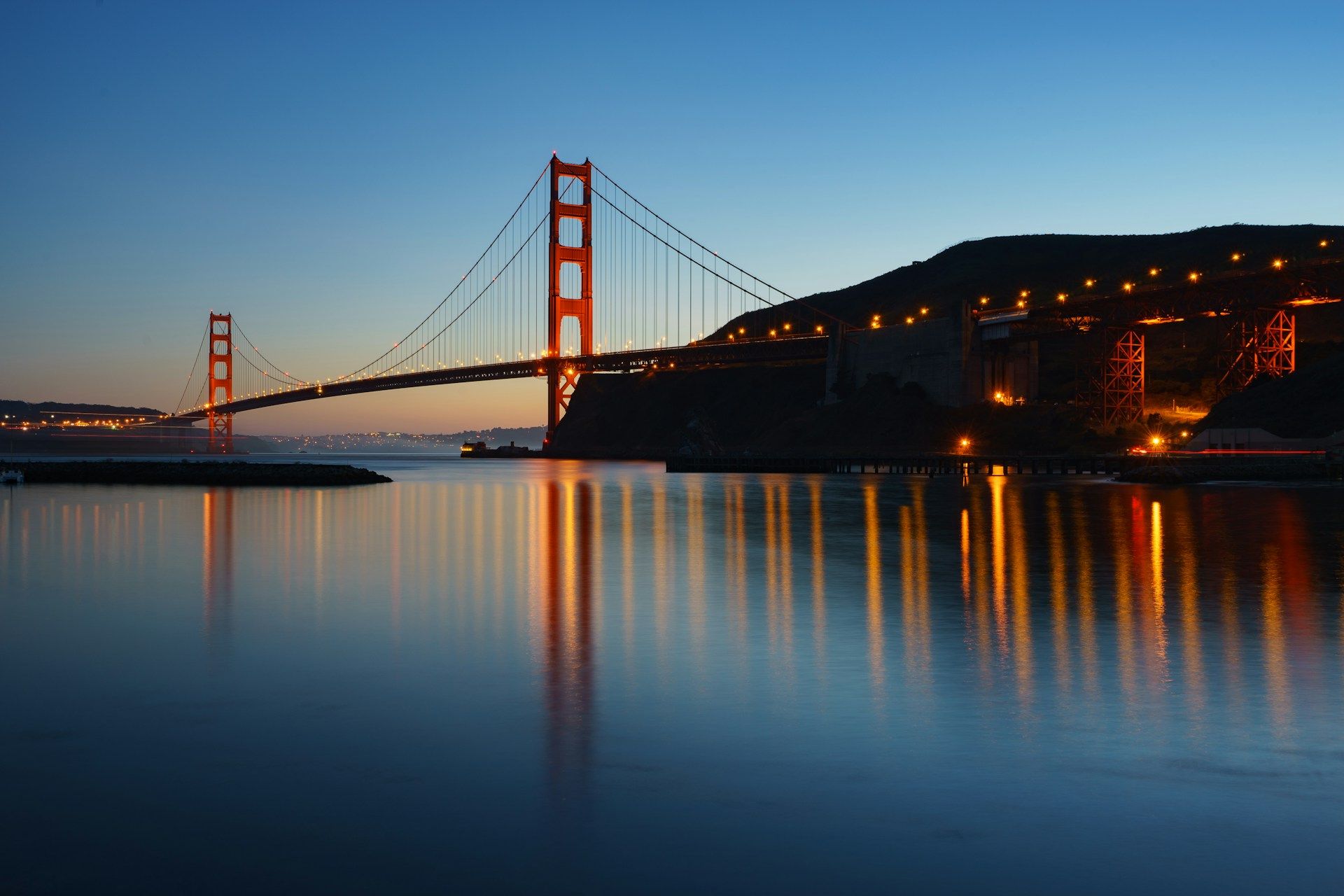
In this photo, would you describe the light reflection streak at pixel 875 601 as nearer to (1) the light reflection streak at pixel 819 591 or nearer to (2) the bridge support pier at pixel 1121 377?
(1) the light reflection streak at pixel 819 591

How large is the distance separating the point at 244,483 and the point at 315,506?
60.2 feet

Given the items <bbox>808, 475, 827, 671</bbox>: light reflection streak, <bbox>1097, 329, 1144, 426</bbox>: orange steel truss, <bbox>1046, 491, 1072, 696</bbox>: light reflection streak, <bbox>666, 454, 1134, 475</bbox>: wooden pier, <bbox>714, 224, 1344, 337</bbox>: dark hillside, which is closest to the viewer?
<bbox>1046, 491, 1072, 696</bbox>: light reflection streak

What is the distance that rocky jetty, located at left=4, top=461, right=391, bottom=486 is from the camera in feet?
168

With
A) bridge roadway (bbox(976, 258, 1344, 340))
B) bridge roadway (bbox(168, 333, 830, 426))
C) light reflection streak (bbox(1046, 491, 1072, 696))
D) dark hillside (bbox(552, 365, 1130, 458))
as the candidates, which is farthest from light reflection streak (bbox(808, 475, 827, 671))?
bridge roadway (bbox(168, 333, 830, 426))

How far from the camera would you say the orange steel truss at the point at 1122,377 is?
248ft

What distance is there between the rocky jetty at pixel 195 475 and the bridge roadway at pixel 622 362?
37.5m

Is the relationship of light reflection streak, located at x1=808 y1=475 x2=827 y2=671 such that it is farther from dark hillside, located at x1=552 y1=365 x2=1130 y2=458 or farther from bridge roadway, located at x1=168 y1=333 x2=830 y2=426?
bridge roadway, located at x1=168 y1=333 x2=830 y2=426

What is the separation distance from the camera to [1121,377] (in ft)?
253

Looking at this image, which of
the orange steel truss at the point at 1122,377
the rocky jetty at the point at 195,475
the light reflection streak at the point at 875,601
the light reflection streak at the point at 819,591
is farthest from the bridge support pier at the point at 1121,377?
the light reflection streak at the point at 819,591

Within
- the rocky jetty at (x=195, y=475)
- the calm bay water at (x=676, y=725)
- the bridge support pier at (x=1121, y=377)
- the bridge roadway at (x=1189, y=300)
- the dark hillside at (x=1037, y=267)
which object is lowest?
the calm bay water at (x=676, y=725)

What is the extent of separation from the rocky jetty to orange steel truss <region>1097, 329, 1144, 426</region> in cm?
4850

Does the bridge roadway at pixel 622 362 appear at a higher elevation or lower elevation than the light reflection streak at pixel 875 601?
higher

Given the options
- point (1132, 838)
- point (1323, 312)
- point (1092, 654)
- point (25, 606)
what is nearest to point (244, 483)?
point (25, 606)

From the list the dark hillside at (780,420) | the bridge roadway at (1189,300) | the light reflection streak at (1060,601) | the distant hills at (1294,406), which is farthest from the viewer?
the dark hillside at (780,420)
